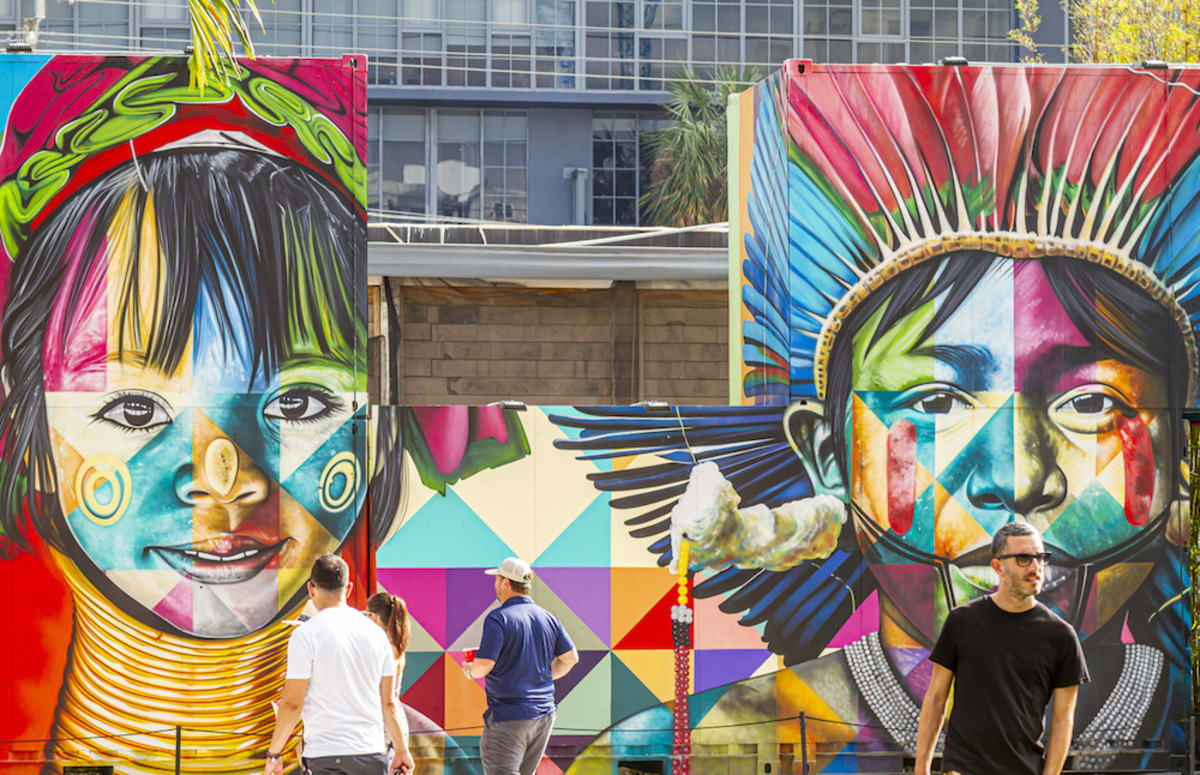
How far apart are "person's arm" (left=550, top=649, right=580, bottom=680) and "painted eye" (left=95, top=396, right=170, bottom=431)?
9.81ft

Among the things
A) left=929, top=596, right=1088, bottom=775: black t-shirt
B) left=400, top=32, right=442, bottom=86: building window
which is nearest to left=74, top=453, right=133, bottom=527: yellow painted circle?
left=929, top=596, right=1088, bottom=775: black t-shirt

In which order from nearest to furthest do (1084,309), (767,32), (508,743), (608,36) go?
1. (508,743)
2. (1084,309)
3. (608,36)
4. (767,32)

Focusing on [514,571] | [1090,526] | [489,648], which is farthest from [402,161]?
[489,648]

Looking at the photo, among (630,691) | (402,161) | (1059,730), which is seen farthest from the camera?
(402,161)

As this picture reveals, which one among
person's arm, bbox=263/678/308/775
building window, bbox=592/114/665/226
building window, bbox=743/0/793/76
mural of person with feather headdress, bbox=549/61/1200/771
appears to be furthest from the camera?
building window, bbox=592/114/665/226

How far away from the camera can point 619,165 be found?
3319 centimetres

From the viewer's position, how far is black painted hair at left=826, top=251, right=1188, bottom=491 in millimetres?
9070

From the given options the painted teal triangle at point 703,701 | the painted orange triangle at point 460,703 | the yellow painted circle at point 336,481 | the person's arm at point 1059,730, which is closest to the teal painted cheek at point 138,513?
the yellow painted circle at point 336,481

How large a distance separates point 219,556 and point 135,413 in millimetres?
1014

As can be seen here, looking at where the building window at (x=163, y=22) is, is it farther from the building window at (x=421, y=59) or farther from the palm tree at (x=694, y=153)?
the palm tree at (x=694, y=153)

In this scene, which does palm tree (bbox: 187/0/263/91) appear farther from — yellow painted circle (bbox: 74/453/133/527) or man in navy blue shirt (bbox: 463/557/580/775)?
man in navy blue shirt (bbox: 463/557/580/775)

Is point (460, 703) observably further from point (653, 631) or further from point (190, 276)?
point (190, 276)

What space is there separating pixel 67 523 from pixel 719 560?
158 inches

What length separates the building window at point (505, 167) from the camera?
106 feet
